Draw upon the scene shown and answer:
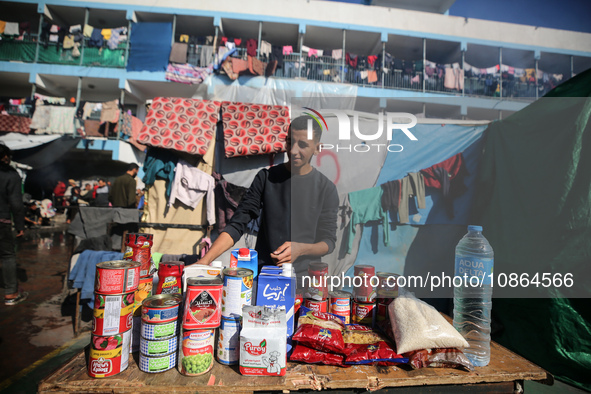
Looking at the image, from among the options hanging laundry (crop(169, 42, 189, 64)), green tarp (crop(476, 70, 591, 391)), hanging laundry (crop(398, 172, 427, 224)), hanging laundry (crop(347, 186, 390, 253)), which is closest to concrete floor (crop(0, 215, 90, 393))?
hanging laundry (crop(347, 186, 390, 253))

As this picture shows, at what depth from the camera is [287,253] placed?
1.87 m

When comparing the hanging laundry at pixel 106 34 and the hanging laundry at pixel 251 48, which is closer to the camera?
the hanging laundry at pixel 106 34

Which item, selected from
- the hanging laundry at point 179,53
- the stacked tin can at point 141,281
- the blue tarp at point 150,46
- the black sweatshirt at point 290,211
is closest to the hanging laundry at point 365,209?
the black sweatshirt at point 290,211

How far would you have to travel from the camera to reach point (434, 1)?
55.0 ft

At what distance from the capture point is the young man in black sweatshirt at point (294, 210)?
A: 1952 mm

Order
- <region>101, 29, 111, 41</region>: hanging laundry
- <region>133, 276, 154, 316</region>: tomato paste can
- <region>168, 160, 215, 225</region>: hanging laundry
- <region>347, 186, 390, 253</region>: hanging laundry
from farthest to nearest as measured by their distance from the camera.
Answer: <region>101, 29, 111, 41</region>: hanging laundry → <region>168, 160, 215, 225</region>: hanging laundry → <region>347, 186, 390, 253</region>: hanging laundry → <region>133, 276, 154, 316</region>: tomato paste can

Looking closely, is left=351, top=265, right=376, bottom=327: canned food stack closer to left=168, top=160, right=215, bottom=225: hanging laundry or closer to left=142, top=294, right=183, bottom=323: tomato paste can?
left=142, top=294, right=183, bottom=323: tomato paste can

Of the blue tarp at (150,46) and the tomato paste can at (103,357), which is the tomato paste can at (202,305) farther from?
the blue tarp at (150,46)

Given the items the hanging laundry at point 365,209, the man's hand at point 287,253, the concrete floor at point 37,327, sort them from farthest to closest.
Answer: the concrete floor at point 37,327
the hanging laundry at point 365,209
the man's hand at point 287,253

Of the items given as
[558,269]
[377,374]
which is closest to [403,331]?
[377,374]

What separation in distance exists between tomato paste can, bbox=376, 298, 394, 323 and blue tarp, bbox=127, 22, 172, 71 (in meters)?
14.9

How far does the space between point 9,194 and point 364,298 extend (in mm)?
5086

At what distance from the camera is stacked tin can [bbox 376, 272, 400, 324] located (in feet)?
5.17

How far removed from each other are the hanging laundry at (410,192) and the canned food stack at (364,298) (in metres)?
1.52
